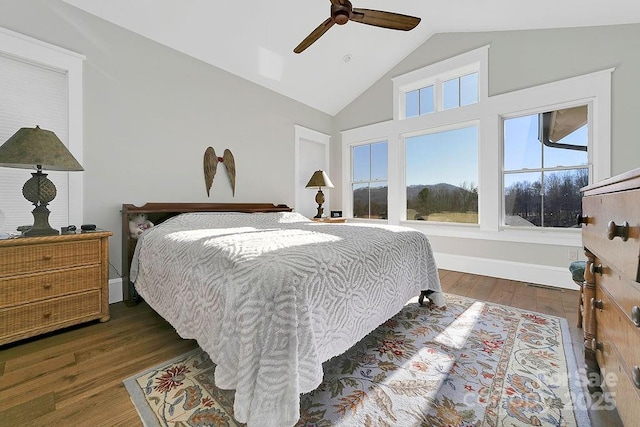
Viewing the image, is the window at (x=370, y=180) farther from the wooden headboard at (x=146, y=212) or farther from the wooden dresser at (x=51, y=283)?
the wooden dresser at (x=51, y=283)

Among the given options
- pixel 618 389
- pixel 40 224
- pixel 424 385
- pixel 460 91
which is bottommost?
pixel 424 385

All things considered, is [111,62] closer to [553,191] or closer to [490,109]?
[490,109]

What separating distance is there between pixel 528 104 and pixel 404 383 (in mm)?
3315

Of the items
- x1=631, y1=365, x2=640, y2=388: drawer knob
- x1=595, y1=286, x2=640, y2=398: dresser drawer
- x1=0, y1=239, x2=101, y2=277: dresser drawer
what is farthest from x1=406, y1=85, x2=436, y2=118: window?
x1=0, y1=239, x2=101, y2=277: dresser drawer

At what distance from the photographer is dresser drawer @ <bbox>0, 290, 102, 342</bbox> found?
1691mm

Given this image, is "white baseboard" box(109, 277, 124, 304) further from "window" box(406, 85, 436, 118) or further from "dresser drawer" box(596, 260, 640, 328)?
"window" box(406, 85, 436, 118)

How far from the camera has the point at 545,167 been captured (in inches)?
120

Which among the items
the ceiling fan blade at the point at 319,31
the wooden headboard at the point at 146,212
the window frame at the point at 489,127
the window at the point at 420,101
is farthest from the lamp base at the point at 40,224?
the window at the point at 420,101

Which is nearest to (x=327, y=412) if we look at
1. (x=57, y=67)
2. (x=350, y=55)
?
(x=57, y=67)

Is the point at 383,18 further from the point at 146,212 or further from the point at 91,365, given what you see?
the point at 91,365

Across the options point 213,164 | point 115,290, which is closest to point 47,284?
point 115,290

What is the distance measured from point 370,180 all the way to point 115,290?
3.73 meters

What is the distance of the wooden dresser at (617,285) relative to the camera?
71 centimetres

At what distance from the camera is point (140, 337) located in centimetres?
186
